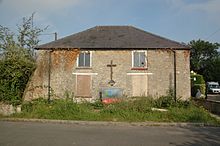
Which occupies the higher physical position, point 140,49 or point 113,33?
point 113,33

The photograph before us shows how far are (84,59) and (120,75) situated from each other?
3352 millimetres

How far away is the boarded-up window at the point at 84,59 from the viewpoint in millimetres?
27377

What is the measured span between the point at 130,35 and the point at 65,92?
786 centimetres

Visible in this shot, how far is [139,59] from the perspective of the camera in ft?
88.8

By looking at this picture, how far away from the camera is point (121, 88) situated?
87.8 ft

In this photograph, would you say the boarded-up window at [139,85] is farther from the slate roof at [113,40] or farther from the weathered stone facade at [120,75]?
the slate roof at [113,40]

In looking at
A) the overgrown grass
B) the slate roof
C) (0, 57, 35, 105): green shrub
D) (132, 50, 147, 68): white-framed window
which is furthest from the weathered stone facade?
the overgrown grass

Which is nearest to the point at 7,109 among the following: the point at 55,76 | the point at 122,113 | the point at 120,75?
the point at 122,113

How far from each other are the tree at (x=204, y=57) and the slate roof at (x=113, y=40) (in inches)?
2067

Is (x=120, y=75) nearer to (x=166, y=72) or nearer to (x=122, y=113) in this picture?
(x=166, y=72)

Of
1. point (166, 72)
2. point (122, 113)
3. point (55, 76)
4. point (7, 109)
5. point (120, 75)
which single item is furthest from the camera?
point (55, 76)

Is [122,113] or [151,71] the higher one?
[151,71]

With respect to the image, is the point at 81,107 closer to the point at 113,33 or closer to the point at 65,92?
the point at 65,92

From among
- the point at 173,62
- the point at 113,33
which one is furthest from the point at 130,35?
the point at 173,62
